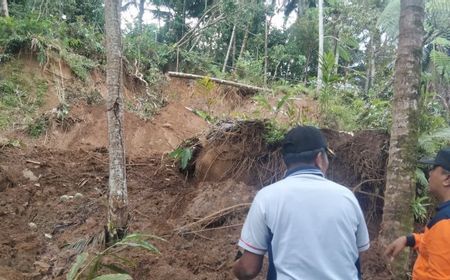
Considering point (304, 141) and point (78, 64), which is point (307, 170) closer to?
point (304, 141)

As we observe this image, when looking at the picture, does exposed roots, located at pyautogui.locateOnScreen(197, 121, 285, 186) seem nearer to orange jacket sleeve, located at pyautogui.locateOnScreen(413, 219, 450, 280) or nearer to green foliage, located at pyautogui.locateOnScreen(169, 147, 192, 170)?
green foliage, located at pyautogui.locateOnScreen(169, 147, 192, 170)

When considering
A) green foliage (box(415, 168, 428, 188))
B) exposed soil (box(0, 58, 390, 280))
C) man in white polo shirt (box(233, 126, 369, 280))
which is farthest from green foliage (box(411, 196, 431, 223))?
man in white polo shirt (box(233, 126, 369, 280))

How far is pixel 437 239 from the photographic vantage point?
8.64 ft

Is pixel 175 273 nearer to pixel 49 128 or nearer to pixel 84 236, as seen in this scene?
pixel 84 236

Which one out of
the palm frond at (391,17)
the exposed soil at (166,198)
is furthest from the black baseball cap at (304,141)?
the palm frond at (391,17)

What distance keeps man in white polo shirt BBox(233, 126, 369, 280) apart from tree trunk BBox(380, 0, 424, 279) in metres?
1.88

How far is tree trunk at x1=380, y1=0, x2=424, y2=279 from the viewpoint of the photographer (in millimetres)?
3912

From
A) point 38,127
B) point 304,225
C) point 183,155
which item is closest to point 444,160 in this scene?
point 304,225

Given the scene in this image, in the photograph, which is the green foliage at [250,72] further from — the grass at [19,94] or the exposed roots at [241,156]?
the exposed roots at [241,156]

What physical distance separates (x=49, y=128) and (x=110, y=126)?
6089 millimetres

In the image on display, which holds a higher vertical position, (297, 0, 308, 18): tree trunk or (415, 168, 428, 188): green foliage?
(297, 0, 308, 18): tree trunk

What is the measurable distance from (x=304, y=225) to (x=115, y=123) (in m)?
3.02

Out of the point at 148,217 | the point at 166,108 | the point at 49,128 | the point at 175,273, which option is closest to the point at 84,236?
the point at 148,217

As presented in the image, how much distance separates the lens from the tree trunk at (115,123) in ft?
15.0
